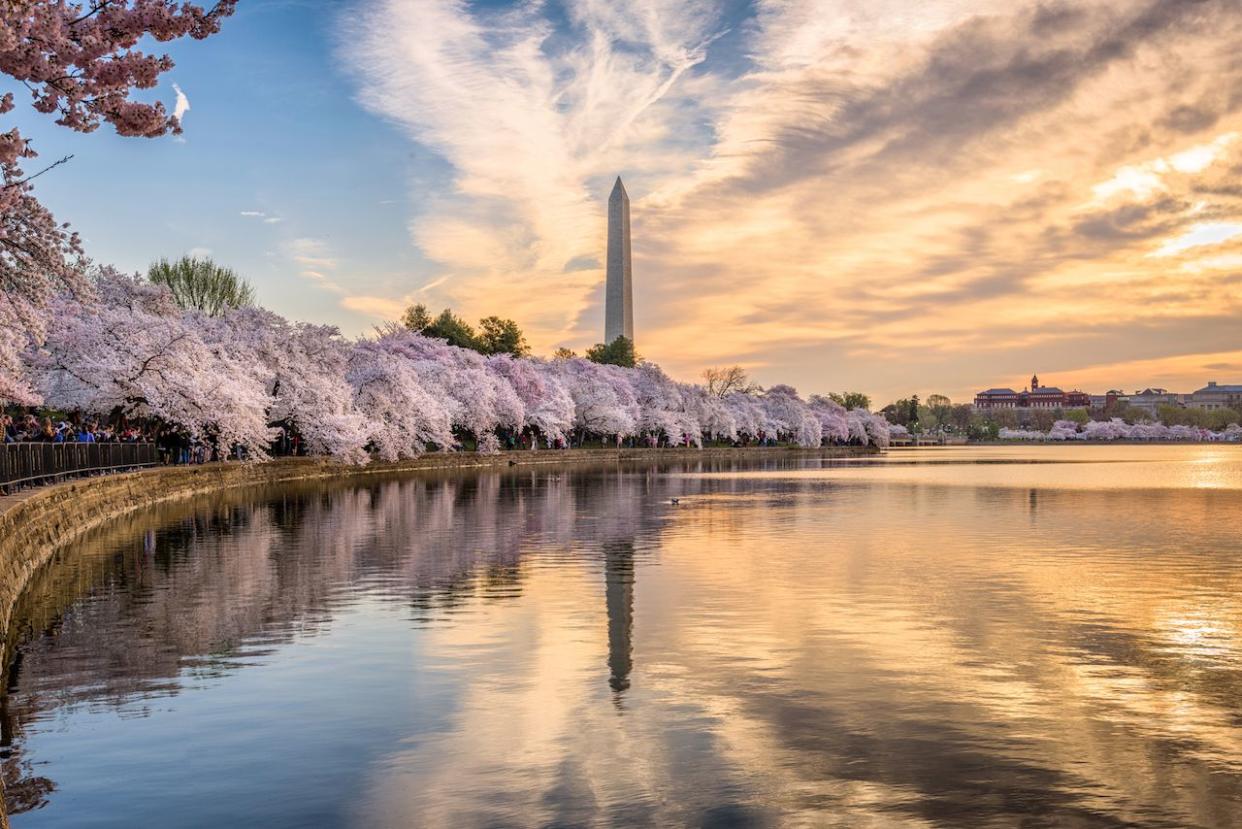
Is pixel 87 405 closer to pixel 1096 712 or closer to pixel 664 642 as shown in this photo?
pixel 664 642

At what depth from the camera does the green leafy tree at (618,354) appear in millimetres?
144500

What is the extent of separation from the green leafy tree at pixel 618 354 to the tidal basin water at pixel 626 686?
4583 inches

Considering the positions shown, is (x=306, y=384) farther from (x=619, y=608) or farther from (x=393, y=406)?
(x=619, y=608)

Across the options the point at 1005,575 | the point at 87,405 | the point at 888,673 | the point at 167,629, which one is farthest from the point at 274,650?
the point at 87,405

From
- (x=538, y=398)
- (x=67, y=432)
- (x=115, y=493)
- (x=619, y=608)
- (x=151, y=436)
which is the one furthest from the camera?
(x=538, y=398)

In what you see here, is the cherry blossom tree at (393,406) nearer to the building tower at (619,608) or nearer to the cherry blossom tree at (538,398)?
the cherry blossom tree at (538,398)

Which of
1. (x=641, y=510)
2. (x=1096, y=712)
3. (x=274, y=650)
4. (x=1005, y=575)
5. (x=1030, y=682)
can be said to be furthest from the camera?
(x=641, y=510)

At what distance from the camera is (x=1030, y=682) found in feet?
43.4

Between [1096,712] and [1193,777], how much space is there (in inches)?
→ 84.9

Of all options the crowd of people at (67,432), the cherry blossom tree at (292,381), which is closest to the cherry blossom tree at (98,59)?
the crowd of people at (67,432)

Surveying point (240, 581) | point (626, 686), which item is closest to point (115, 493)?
point (240, 581)

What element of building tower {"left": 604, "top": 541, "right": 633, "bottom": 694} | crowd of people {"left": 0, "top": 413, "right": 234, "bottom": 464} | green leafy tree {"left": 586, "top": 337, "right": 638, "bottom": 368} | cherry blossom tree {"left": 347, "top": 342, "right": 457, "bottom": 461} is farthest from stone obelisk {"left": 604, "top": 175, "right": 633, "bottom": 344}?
building tower {"left": 604, "top": 541, "right": 633, "bottom": 694}

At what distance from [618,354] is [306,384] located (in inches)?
3169

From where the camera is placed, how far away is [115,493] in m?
36.8
